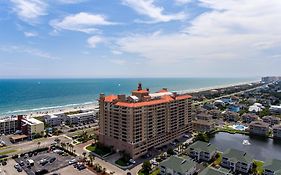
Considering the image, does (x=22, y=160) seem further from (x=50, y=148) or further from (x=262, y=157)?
(x=262, y=157)

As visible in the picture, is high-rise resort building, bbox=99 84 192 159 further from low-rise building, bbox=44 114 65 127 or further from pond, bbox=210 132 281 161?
low-rise building, bbox=44 114 65 127

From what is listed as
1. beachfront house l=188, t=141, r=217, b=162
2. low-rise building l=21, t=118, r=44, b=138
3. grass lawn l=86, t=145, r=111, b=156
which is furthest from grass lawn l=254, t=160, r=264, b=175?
low-rise building l=21, t=118, r=44, b=138

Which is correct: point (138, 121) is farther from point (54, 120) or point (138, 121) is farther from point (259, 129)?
point (54, 120)

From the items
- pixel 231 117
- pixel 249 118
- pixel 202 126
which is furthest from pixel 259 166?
pixel 231 117

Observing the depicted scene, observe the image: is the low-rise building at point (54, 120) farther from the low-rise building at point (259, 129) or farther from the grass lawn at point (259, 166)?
the low-rise building at point (259, 129)

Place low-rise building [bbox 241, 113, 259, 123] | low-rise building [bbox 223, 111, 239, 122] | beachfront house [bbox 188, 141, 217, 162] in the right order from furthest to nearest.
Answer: low-rise building [bbox 223, 111, 239, 122]
low-rise building [bbox 241, 113, 259, 123]
beachfront house [bbox 188, 141, 217, 162]

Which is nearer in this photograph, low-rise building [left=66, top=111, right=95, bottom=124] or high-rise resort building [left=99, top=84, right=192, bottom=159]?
high-rise resort building [left=99, top=84, right=192, bottom=159]

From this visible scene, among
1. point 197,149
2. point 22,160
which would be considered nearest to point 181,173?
point 197,149

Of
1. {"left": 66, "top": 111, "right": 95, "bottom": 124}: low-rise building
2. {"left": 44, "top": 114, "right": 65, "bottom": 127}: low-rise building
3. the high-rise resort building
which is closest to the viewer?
the high-rise resort building
